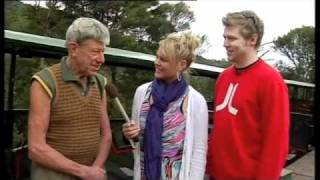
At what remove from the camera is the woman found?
2156mm

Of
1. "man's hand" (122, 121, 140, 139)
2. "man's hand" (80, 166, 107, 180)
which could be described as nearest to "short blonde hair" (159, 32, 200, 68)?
"man's hand" (122, 121, 140, 139)

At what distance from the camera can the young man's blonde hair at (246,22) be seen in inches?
83.4

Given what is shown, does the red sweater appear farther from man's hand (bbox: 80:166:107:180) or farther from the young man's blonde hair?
man's hand (bbox: 80:166:107:180)

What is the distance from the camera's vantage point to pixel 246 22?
212 centimetres

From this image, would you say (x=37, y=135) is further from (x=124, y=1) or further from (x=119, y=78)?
(x=124, y=1)

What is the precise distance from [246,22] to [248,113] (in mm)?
413

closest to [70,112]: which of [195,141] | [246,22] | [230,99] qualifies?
[195,141]

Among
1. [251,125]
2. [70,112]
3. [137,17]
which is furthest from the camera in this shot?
[137,17]

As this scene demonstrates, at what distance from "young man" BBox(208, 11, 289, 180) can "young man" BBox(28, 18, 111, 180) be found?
57cm

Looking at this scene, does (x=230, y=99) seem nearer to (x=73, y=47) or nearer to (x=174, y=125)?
(x=174, y=125)

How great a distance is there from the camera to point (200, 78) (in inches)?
172

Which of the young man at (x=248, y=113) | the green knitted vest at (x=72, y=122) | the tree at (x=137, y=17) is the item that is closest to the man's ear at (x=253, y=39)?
the young man at (x=248, y=113)

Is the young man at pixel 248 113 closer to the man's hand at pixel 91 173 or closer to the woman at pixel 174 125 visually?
the woman at pixel 174 125

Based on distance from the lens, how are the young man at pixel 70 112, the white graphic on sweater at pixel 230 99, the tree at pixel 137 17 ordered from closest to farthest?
the young man at pixel 70 112, the white graphic on sweater at pixel 230 99, the tree at pixel 137 17
